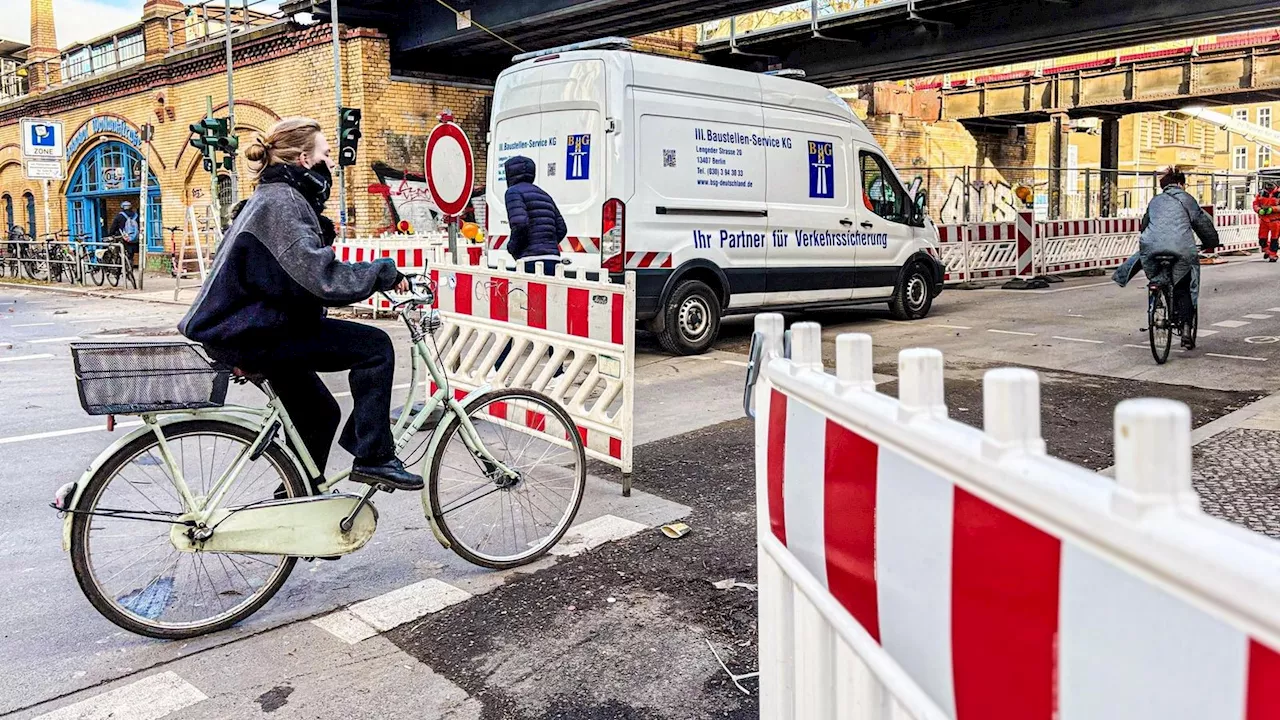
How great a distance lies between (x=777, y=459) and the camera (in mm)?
2215

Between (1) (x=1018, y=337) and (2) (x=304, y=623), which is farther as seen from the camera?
(1) (x=1018, y=337)

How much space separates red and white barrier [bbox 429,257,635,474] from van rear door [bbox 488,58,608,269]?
3.13m

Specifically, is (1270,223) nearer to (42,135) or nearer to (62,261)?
(62,261)

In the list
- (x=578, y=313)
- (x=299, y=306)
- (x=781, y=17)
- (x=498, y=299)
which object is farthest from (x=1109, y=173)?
(x=299, y=306)

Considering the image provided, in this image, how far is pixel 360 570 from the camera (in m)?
4.50

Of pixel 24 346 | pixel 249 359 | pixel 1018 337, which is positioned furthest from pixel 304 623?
pixel 24 346

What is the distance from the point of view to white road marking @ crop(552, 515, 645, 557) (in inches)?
187

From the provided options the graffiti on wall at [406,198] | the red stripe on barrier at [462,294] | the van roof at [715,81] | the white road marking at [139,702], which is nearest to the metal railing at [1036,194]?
the graffiti on wall at [406,198]

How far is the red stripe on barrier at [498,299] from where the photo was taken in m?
6.47

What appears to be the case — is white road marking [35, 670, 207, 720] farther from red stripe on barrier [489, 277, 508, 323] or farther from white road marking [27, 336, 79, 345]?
white road marking [27, 336, 79, 345]

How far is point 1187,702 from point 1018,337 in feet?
36.6

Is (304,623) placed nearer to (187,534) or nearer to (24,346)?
(187,534)

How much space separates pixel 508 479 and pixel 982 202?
28.6 m

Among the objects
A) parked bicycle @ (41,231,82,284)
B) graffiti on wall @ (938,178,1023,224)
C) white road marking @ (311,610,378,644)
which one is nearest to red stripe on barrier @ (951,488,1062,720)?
white road marking @ (311,610,378,644)
